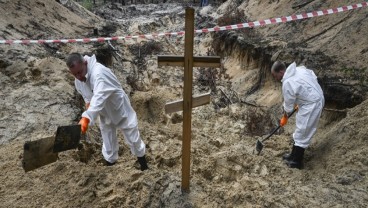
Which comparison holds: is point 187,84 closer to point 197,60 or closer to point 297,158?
point 197,60

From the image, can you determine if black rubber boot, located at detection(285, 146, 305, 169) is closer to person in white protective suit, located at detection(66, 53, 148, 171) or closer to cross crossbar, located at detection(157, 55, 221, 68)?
person in white protective suit, located at detection(66, 53, 148, 171)

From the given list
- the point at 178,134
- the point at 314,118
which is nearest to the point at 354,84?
the point at 314,118

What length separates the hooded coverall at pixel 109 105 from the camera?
11.8 feet

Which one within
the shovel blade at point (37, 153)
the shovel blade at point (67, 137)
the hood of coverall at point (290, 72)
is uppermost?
the hood of coverall at point (290, 72)

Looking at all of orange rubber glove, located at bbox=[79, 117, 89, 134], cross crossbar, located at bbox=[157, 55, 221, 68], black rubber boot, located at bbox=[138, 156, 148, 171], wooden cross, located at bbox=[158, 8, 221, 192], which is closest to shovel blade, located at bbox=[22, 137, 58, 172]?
orange rubber glove, located at bbox=[79, 117, 89, 134]

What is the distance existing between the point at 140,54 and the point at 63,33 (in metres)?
2.52

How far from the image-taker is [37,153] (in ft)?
10.5

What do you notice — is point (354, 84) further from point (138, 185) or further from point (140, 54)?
point (140, 54)

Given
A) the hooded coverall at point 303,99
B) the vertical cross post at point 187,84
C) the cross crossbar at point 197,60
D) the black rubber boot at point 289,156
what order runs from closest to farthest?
the vertical cross post at point 187,84
the cross crossbar at point 197,60
the hooded coverall at point 303,99
the black rubber boot at point 289,156

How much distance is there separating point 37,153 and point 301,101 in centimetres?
358

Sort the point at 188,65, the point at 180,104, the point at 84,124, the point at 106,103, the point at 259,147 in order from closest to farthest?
the point at 188,65, the point at 180,104, the point at 84,124, the point at 106,103, the point at 259,147

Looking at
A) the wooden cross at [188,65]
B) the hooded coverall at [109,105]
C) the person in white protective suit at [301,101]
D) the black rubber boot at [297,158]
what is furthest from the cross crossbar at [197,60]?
the black rubber boot at [297,158]

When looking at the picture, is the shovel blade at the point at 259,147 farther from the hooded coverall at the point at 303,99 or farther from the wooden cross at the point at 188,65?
the wooden cross at the point at 188,65

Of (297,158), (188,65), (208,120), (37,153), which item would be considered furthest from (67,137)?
(208,120)
